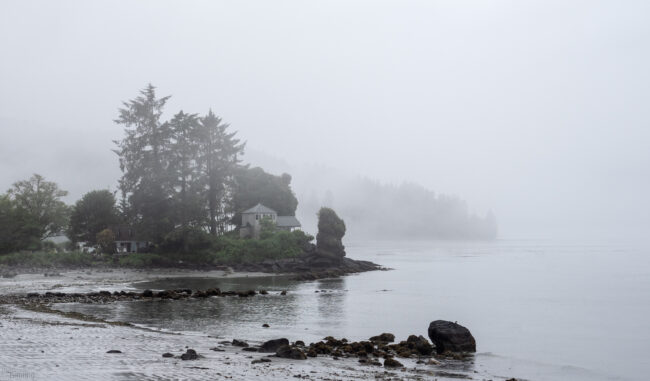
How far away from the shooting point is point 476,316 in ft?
146

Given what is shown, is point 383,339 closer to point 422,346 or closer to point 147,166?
point 422,346

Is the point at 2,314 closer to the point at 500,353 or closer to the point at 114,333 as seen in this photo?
the point at 114,333

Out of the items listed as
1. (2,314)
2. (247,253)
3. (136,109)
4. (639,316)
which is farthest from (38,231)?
(639,316)

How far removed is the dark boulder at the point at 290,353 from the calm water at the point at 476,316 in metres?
7.26

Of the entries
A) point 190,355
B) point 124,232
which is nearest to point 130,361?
point 190,355

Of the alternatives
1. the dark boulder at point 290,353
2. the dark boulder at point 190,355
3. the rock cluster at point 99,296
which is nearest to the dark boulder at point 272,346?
the dark boulder at point 290,353

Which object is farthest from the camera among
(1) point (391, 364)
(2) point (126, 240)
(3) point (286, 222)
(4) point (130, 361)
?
(3) point (286, 222)

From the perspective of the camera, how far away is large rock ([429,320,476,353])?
1085 inches

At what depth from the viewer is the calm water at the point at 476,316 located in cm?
2878

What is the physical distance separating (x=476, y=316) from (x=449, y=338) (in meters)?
18.4

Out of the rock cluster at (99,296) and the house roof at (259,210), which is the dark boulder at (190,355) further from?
the house roof at (259,210)

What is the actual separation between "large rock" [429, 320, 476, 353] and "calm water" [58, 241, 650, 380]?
3.49 ft

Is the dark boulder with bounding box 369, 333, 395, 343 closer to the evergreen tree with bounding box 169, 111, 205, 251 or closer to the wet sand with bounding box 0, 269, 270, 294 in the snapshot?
the wet sand with bounding box 0, 269, 270, 294

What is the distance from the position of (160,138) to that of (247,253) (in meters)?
23.5
